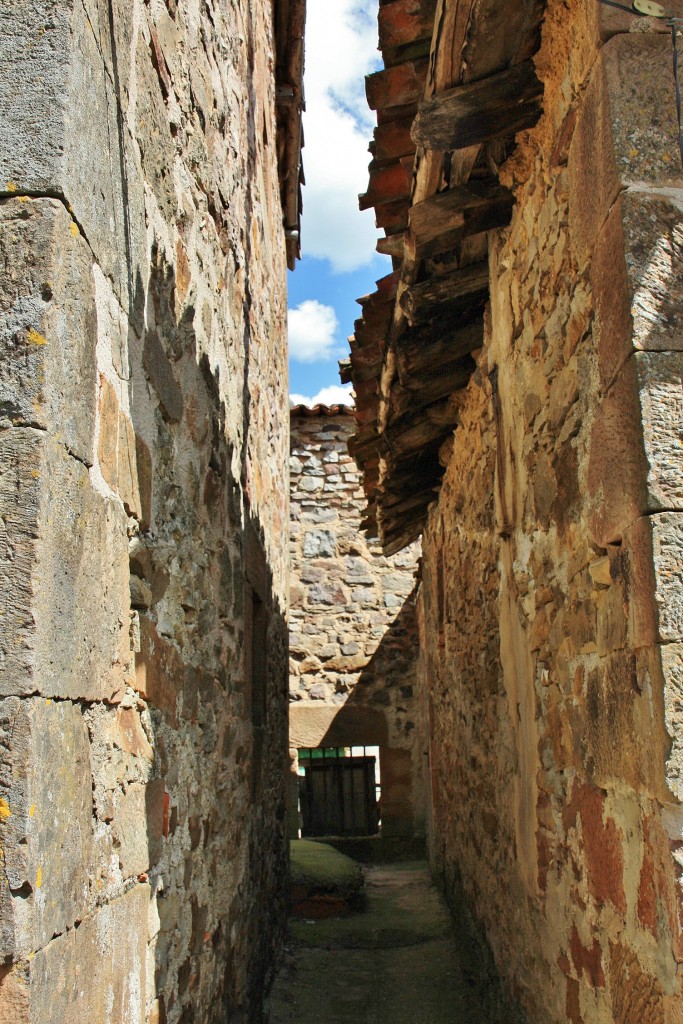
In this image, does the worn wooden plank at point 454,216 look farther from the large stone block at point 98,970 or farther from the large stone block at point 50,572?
the large stone block at point 98,970

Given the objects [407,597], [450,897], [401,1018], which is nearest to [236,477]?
[401,1018]

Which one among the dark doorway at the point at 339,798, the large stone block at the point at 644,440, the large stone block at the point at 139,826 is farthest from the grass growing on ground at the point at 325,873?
the large stone block at the point at 644,440

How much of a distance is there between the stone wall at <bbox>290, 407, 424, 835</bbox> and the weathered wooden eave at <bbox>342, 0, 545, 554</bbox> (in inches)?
177

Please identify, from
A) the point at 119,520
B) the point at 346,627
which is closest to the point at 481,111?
the point at 119,520

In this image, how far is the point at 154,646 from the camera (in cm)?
212

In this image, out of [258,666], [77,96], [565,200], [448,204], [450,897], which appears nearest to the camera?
[77,96]

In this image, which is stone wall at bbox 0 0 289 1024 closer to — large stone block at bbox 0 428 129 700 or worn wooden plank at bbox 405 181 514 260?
large stone block at bbox 0 428 129 700

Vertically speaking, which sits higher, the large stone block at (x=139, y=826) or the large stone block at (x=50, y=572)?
the large stone block at (x=50, y=572)

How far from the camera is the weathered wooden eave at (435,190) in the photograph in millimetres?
2555

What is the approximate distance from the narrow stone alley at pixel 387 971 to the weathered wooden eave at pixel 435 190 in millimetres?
2666

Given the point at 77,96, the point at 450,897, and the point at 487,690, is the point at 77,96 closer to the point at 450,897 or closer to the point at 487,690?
the point at 487,690

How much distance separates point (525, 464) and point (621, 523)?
101 cm

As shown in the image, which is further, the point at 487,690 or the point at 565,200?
the point at 487,690

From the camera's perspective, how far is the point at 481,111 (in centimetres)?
263
